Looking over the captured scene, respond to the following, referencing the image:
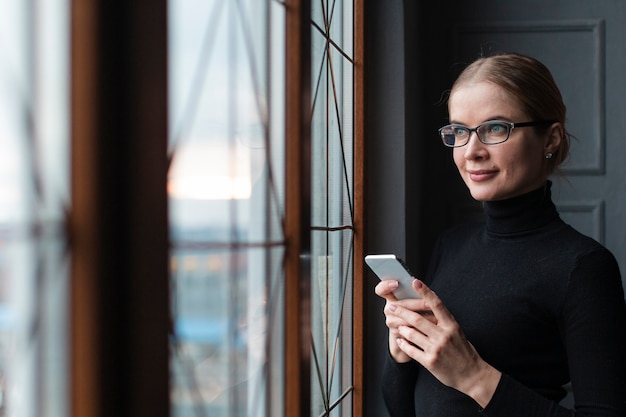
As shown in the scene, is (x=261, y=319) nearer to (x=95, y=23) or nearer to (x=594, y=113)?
(x=95, y=23)

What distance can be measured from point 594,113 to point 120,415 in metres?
2.85

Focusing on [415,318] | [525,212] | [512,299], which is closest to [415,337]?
[415,318]

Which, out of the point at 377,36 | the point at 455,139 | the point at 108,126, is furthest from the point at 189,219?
the point at 377,36

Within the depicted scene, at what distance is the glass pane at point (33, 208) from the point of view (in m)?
0.63

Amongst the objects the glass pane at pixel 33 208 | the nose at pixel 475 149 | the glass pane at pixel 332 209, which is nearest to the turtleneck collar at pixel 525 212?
the nose at pixel 475 149

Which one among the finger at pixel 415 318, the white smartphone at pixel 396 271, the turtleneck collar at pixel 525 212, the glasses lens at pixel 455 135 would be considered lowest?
the finger at pixel 415 318

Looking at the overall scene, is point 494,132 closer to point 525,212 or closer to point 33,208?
point 525,212

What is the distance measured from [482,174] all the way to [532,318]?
0.27m

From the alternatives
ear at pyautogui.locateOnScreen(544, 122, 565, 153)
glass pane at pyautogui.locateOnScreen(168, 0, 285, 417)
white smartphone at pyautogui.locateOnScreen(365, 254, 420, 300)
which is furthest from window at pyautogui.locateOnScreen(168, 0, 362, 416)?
ear at pyautogui.locateOnScreen(544, 122, 565, 153)

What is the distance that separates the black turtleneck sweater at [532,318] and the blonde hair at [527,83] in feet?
0.46

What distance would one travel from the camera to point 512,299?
134 cm

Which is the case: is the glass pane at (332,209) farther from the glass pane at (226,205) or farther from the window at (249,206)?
the glass pane at (226,205)

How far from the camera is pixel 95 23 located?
73cm

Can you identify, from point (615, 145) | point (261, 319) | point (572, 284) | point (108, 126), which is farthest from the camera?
point (615, 145)
